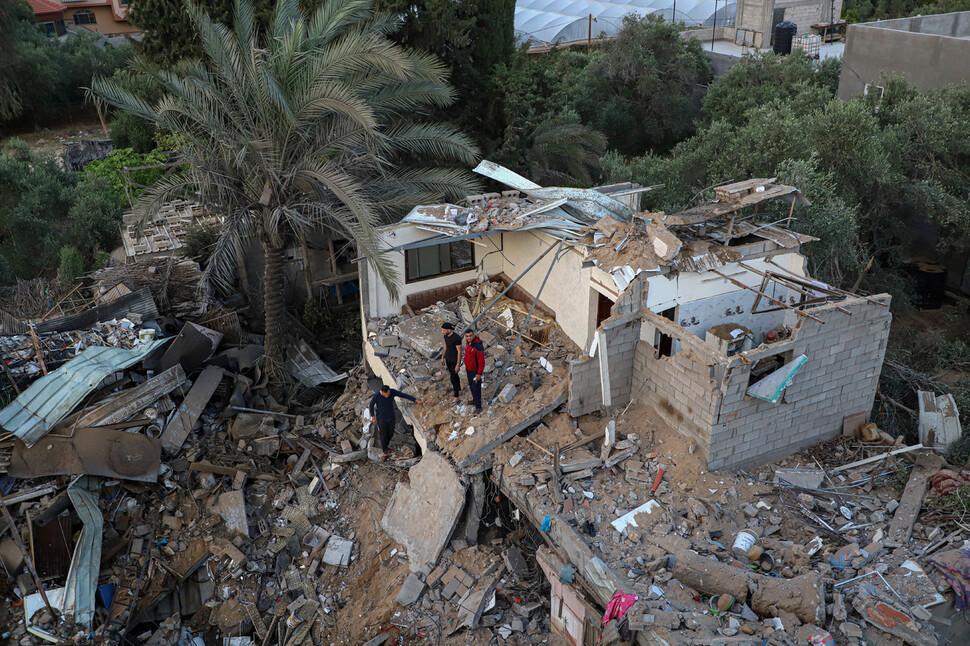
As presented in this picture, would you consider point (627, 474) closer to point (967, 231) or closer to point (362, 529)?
point (362, 529)

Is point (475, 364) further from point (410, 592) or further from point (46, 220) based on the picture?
point (46, 220)

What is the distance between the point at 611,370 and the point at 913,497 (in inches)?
185

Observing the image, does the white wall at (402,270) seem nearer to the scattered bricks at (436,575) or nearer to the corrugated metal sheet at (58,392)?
the corrugated metal sheet at (58,392)

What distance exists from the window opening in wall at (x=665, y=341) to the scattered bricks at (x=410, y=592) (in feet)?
16.7

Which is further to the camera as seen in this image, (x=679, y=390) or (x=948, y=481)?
(x=679, y=390)

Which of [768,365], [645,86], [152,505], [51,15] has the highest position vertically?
[51,15]

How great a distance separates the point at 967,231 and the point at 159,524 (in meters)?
18.6

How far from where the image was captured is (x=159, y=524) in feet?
40.2

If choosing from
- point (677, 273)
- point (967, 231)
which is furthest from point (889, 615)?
point (967, 231)

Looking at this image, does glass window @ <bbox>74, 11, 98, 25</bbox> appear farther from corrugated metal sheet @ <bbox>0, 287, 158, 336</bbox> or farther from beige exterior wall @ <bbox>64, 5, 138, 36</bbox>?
corrugated metal sheet @ <bbox>0, 287, 158, 336</bbox>

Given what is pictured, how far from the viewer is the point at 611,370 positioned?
11.9 meters

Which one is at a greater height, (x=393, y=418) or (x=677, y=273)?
(x=677, y=273)

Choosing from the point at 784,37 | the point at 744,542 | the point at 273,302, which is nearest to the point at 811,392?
the point at 744,542

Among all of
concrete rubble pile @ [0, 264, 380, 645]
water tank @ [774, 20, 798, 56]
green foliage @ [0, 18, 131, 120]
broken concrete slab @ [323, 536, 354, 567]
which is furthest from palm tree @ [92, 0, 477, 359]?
water tank @ [774, 20, 798, 56]
